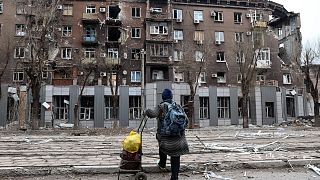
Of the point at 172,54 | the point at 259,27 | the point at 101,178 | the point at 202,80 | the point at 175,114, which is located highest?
the point at 259,27

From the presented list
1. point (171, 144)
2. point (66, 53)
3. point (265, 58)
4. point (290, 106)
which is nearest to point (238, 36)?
point (265, 58)

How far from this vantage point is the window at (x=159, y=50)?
43.0m

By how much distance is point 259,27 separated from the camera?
43.9 metres

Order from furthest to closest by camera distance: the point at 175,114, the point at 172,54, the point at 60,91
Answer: the point at 172,54 < the point at 60,91 < the point at 175,114

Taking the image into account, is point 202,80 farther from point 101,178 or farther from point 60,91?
point 101,178

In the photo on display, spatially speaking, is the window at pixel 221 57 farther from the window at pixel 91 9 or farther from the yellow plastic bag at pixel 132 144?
the yellow plastic bag at pixel 132 144

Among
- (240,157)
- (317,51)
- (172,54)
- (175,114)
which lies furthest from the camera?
(172,54)

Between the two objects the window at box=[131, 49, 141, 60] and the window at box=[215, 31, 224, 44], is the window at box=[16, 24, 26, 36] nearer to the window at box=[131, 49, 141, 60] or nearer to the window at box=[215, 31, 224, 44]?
the window at box=[131, 49, 141, 60]

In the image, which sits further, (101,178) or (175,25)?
(175,25)

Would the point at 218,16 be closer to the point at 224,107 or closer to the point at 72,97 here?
the point at 224,107

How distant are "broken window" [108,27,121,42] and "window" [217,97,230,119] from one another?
14.4m

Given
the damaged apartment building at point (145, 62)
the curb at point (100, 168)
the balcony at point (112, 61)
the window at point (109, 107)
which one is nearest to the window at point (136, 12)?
the damaged apartment building at point (145, 62)

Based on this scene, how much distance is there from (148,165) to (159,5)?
3944cm

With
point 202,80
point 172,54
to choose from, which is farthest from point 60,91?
point 202,80
